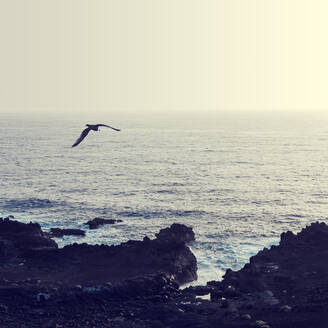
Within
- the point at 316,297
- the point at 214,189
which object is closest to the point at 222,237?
the point at 316,297

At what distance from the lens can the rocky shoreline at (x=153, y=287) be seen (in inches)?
1406

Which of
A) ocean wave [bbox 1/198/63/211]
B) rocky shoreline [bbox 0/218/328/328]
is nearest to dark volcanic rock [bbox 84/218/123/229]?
rocky shoreline [bbox 0/218/328/328]

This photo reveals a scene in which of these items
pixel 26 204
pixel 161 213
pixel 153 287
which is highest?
pixel 26 204

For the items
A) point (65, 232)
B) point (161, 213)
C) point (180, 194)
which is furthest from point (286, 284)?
point (180, 194)

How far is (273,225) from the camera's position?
212 ft

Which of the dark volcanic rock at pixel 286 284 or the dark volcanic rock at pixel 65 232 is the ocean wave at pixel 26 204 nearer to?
the dark volcanic rock at pixel 65 232

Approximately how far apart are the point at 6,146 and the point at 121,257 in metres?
132

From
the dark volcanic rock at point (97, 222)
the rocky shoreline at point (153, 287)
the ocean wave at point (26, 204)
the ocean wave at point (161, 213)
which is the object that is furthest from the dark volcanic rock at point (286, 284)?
the ocean wave at point (26, 204)

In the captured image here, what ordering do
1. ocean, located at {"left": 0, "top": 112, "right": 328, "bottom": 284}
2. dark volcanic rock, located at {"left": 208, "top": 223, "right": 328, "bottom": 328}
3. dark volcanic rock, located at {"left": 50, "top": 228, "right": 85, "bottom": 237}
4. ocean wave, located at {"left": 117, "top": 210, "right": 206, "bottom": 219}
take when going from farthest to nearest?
ocean wave, located at {"left": 117, "top": 210, "right": 206, "bottom": 219} → ocean, located at {"left": 0, "top": 112, "right": 328, "bottom": 284} → dark volcanic rock, located at {"left": 50, "top": 228, "right": 85, "bottom": 237} → dark volcanic rock, located at {"left": 208, "top": 223, "right": 328, "bottom": 328}

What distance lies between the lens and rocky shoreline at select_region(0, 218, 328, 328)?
35719 mm

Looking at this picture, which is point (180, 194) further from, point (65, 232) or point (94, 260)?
point (94, 260)

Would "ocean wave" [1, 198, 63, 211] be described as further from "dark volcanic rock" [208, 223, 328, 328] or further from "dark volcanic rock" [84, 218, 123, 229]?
"dark volcanic rock" [208, 223, 328, 328]

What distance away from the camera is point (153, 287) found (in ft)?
133

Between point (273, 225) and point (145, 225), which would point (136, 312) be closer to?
point (145, 225)
